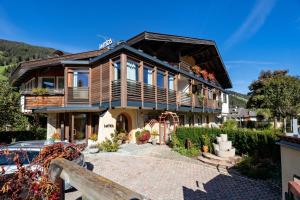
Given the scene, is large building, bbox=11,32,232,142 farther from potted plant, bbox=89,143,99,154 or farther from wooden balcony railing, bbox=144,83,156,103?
potted plant, bbox=89,143,99,154

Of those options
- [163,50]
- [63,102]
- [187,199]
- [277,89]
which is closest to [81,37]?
[163,50]

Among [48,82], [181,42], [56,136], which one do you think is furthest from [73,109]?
[181,42]

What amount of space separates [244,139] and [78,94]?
41.9 feet

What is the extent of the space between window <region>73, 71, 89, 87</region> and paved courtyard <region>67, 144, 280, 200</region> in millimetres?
6890

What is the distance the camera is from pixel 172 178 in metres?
10.4

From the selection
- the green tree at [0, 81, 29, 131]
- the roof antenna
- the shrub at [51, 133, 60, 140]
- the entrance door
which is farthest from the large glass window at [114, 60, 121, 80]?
the green tree at [0, 81, 29, 131]

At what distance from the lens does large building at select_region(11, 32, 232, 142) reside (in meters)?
16.9

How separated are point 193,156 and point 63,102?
10.9 metres

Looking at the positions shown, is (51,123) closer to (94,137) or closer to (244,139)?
(94,137)

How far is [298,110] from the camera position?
3431 cm

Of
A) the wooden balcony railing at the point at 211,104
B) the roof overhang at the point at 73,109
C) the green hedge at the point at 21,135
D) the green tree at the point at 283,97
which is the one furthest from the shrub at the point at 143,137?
the green tree at the point at 283,97

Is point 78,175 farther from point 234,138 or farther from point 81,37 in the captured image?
point 81,37

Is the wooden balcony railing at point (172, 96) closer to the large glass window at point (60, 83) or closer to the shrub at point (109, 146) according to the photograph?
the shrub at point (109, 146)

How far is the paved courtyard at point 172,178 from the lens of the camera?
865 cm
